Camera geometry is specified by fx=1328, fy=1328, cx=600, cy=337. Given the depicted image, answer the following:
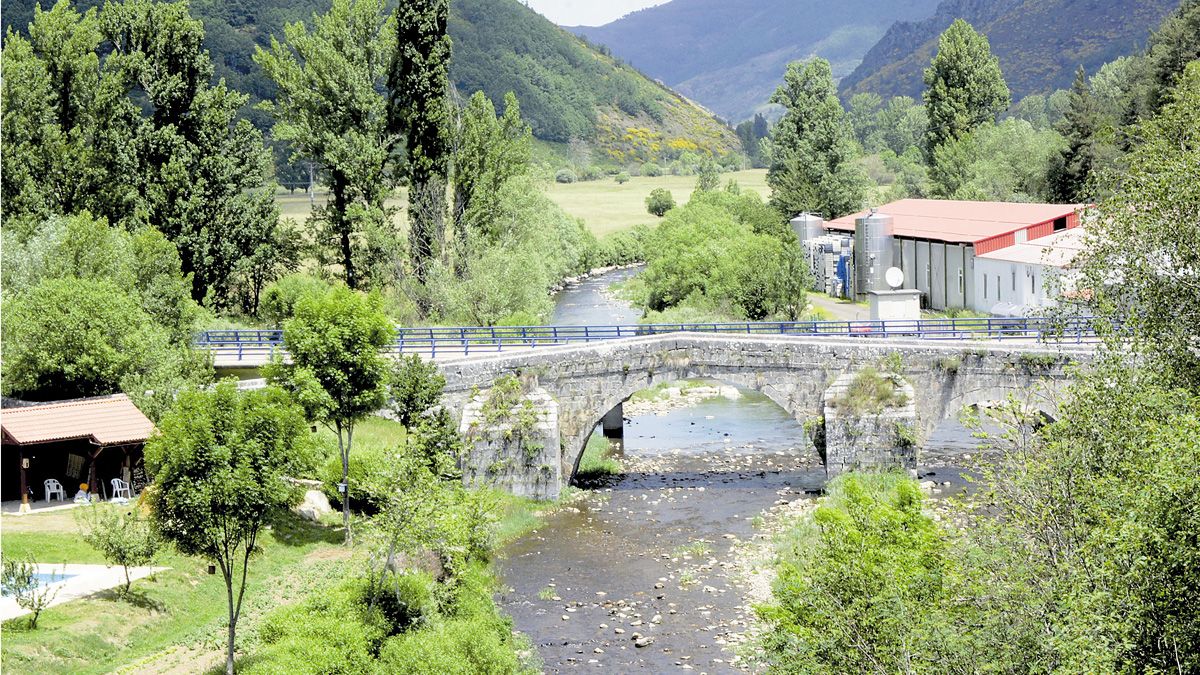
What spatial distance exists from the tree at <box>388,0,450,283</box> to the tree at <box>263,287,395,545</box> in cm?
2161

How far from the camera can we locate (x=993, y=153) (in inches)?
3871

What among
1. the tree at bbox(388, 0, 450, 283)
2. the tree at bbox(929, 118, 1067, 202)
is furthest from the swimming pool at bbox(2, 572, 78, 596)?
the tree at bbox(929, 118, 1067, 202)

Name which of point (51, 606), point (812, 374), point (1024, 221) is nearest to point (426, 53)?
point (812, 374)

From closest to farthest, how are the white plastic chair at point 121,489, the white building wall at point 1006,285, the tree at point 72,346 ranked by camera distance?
1. the white plastic chair at point 121,489
2. the tree at point 72,346
3. the white building wall at point 1006,285

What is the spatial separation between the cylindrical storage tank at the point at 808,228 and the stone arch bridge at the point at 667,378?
35945 mm

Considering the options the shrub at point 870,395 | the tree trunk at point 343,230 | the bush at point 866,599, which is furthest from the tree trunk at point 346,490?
the tree trunk at point 343,230

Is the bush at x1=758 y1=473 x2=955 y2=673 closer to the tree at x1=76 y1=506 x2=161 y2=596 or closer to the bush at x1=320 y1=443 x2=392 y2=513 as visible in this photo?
the tree at x1=76 y1=506 x2=161 y2=596

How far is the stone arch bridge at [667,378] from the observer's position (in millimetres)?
48094

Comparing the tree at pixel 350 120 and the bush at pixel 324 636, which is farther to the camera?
the tree at pixel 350 120

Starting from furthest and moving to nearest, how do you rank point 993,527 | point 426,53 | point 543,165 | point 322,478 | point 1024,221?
point 543,165 < point 1024,221 < point 426,53 < point 322,478 < point 993,527

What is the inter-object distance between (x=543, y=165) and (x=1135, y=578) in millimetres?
73738

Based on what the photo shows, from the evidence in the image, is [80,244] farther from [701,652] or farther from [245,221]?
[701,652]

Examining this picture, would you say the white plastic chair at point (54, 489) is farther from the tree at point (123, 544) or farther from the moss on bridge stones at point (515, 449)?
the moss on bridge stones at point (515, 449)

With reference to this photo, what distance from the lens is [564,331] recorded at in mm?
53344
